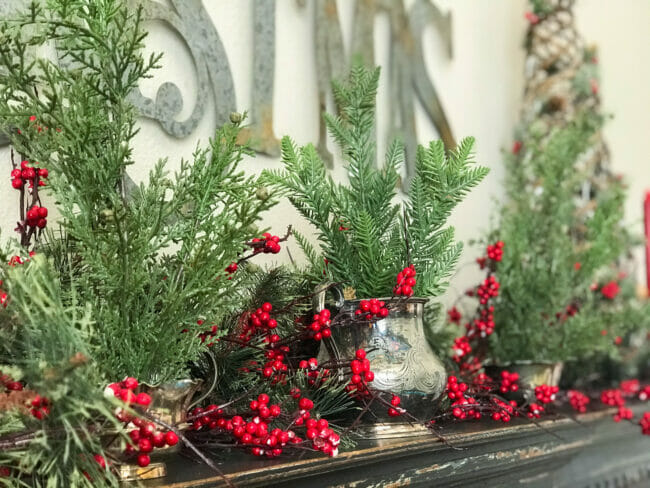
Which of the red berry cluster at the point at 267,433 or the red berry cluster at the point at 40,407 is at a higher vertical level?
the red berry cluster at the point at 40,407

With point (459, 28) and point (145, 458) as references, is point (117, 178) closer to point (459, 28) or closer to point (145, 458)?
point (145, 458)

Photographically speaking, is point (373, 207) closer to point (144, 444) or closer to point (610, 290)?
point (144, 444)

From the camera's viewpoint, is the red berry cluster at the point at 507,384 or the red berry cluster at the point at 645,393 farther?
the red berry cluster at the point at 645,393

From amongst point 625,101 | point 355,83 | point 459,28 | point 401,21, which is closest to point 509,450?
point 355,83

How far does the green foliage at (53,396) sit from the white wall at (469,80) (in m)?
0.25

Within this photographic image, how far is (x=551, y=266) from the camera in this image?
1.12m

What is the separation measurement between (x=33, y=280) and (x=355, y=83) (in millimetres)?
454

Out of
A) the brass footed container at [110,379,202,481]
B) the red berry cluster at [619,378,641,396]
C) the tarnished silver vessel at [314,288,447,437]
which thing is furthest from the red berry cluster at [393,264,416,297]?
the red berry cluster at [619,378,641,396]

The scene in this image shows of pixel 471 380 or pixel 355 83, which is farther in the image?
pixel 471 380

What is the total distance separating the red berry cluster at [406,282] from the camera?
0.66 metres

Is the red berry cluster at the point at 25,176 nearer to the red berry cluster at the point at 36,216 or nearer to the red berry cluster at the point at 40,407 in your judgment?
the red berry cluster at the point at 36,216

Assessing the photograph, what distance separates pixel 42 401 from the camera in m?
0.41

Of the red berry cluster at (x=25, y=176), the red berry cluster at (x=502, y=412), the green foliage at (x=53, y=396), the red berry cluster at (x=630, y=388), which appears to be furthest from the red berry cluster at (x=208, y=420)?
the red berry cluster at (x=630, y=388)

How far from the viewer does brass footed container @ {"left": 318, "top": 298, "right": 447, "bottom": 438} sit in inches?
26.6
